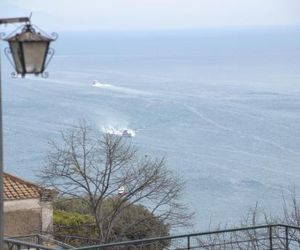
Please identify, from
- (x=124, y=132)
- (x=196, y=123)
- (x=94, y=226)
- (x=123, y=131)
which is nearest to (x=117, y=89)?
(x=196, y=123)

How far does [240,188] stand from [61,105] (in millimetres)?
32788

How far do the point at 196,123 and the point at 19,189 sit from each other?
43.8 metres

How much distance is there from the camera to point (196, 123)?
6519 centimetres

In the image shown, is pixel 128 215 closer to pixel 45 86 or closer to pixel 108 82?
pixel 45 86

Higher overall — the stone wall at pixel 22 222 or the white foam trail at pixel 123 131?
the white foam trail at pixel 123 131

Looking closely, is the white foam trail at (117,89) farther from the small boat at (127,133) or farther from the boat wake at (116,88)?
the small boat at (127,133)

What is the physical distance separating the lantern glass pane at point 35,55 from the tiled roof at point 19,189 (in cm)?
1656

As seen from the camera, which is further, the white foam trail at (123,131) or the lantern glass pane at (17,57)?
the white foam trail at (123,131)

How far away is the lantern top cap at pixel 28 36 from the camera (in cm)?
519

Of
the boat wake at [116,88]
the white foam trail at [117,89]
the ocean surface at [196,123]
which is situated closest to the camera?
the ocean surface at [196,123]

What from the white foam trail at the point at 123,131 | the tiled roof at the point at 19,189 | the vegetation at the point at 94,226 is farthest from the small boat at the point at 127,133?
the tiled roof at the point at 19,189

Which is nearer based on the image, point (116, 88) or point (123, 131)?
point (123, 131)

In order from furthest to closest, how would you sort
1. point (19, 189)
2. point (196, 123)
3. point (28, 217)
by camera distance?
1. point (196, 123)
2. point (19, 189)
3. point (28, 217)

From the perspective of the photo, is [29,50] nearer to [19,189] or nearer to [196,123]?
[19,189]
